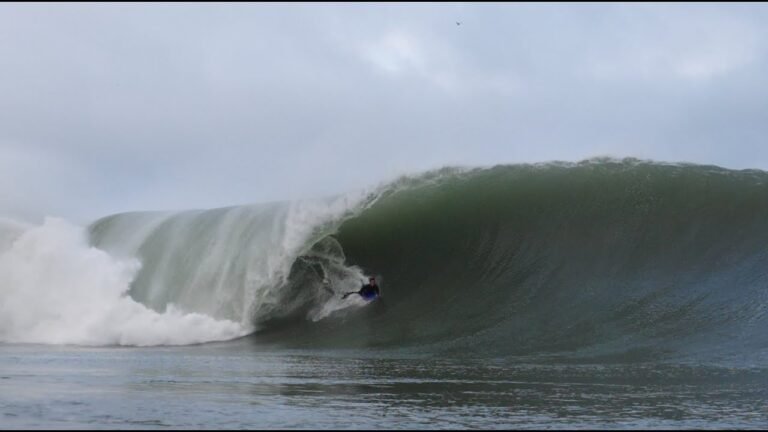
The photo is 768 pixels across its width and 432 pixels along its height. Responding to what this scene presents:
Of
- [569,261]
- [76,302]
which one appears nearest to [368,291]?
[569,261]

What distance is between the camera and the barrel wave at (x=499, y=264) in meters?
13.0

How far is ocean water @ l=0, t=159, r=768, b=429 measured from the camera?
24.2 feet

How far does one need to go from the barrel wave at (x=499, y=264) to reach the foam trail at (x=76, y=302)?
1.40 feet

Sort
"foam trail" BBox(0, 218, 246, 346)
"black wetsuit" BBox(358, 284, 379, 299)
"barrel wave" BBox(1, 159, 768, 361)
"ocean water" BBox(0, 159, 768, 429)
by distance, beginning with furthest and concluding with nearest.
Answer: "foam trail" BBox(0, 218, 246, 346), "black wetsuit" BBox(358, 284, 379, 299), "barrel wave" BBox(1, 159, 768, 361), "ocean water" BBox(0, 159, 768, 429)

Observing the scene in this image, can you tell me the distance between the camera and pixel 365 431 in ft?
20.0

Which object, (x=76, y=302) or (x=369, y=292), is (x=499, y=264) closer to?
(x=369, y=292)

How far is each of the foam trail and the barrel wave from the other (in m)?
0.43

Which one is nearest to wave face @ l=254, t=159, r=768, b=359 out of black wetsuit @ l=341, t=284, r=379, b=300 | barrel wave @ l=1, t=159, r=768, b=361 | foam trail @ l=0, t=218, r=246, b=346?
barrel wave @ l=1, t=159, r=768, b=361

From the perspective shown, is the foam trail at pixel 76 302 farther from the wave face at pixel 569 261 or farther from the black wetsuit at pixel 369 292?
the wave face at pixel 569 261

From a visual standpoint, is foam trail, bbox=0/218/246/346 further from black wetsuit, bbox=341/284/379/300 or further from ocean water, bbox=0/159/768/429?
black wetsuit, bbox=341/284/379/300

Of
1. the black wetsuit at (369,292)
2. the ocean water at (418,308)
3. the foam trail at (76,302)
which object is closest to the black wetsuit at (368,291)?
the black wetsuit at (369,292)

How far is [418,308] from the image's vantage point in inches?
601

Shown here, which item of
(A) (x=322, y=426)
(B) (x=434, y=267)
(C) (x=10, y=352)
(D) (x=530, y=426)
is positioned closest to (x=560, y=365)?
(D) (x=530, y=426)

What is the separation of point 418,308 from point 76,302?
7.18 m
